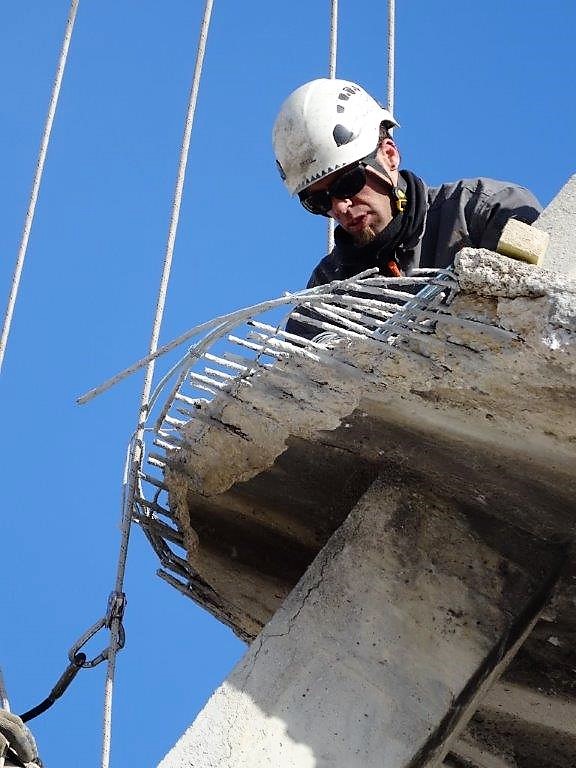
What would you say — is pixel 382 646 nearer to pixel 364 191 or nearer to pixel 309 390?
pixel 309 390

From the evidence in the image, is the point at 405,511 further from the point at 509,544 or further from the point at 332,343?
the point at 332,343

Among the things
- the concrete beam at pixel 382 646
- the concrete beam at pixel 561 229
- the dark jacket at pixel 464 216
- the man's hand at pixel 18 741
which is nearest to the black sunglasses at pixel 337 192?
A: the dark jacket at pixel 464 216

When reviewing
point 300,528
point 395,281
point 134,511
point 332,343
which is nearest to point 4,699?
point 134,511

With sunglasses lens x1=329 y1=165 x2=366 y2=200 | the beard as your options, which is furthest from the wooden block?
sunglasses lens x1=329 y1=165 x2=366 y2=200

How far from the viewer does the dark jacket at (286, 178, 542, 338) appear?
228 inches

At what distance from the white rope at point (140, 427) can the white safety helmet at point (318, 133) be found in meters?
0.57

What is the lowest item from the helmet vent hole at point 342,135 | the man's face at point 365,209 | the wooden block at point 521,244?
the wooden block at point 521,244

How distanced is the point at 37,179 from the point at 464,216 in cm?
230

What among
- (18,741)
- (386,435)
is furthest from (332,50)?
(18,741)

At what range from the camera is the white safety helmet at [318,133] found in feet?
20.4

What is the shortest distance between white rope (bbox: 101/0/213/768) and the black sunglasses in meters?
0.65

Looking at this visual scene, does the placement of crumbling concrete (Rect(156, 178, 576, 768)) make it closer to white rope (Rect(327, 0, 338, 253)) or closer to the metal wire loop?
the metal wire loop

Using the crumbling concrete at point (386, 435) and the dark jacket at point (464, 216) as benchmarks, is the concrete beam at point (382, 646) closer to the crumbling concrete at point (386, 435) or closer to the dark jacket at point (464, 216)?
the crumbling concrete at point (386, 435)

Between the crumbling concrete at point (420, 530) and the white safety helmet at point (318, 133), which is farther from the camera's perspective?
the white safety helmet at point (318, 133)
